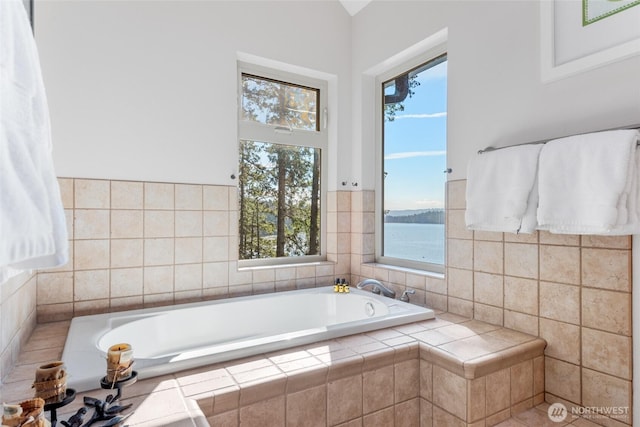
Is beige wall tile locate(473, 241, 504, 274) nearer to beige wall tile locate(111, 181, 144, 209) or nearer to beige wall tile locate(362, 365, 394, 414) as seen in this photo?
beige wall tile locate(362, 365, 394, 414)

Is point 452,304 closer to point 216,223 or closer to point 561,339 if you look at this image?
point 561,339

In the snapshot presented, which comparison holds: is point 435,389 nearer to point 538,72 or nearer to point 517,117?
point 517,117

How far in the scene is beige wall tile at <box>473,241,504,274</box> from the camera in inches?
71.7

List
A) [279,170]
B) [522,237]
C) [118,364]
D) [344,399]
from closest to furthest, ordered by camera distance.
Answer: [118,364]
[344,399]
[522,237]
[279,170]

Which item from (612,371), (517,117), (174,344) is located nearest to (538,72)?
(517,117)

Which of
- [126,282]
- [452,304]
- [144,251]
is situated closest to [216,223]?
[144,251]

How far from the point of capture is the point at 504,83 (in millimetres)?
1813

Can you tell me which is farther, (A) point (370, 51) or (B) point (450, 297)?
(A) point (370, 51)

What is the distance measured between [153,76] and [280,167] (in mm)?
990

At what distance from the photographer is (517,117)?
1754mm

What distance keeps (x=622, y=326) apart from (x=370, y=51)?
220 centimetres

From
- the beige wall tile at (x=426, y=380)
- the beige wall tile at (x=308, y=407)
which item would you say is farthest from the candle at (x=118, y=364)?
the beige wall tile at (x=426, y=380)

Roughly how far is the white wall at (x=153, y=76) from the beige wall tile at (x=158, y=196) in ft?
0.16

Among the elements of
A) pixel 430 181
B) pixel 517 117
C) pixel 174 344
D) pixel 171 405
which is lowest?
pixel 174 344
